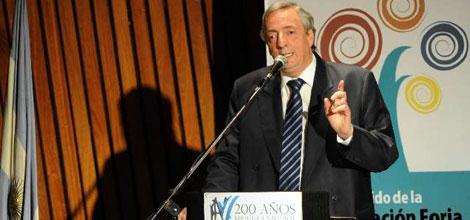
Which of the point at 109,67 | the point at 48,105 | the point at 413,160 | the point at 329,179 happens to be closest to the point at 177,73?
the point at 109,67

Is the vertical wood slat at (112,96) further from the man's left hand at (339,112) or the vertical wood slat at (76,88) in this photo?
the man's left hand at (339,112)

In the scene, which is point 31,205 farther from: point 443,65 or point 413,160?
point 443,65

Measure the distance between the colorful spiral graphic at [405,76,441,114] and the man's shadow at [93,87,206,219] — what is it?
1.42m

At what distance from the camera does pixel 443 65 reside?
3.55m

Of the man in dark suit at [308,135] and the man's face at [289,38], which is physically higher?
the man's face at [289,38]

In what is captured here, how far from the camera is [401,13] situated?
11.9 feet

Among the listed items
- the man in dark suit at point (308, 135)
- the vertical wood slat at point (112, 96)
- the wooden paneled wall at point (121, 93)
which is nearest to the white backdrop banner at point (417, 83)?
the man in dark suit at point (308, 135)

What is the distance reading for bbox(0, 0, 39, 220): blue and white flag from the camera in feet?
13.1

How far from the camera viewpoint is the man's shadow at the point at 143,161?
439cm

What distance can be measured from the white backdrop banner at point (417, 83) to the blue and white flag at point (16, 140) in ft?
5.31

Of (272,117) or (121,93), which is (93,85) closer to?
(121,93)

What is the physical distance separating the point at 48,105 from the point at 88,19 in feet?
1.92

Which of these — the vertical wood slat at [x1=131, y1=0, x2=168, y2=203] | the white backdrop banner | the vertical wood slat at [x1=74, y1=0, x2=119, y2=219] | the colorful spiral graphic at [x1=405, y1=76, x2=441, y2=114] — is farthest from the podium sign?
the vertical wood slat at [x1=74, y1=0, x2=119, y2=219]

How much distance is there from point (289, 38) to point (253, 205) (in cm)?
83
